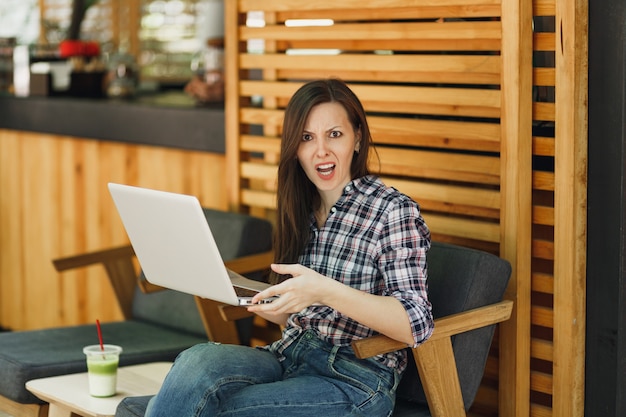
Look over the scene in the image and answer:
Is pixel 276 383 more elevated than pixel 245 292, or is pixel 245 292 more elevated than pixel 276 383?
pixel 245 292

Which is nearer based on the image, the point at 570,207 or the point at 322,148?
the point at 322,148

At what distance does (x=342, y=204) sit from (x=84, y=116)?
7.06ft

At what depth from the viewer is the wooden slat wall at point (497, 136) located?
281 cm

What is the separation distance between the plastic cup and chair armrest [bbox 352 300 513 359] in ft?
2.62

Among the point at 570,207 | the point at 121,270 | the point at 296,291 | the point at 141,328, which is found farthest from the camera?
the point at 121,270

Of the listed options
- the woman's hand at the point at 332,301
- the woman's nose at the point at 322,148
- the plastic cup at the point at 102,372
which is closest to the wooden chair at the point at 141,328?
the plastic cup at the point at 102,372

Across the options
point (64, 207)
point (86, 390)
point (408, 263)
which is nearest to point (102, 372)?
point (86, 390)

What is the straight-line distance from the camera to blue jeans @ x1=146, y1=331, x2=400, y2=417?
235cm

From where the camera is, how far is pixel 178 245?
243 cm

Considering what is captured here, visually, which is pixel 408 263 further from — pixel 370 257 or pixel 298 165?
pixel 298 165

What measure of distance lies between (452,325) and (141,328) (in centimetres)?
143

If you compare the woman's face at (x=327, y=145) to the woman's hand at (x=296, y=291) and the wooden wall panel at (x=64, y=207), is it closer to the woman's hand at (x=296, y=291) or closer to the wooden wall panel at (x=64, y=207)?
the woman's hand at (x=296, y=291)

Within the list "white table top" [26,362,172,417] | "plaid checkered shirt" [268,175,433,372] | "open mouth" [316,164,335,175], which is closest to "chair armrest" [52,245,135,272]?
"white table top" [26,362,172,417]

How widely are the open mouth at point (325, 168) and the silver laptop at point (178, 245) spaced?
1.13 ft
